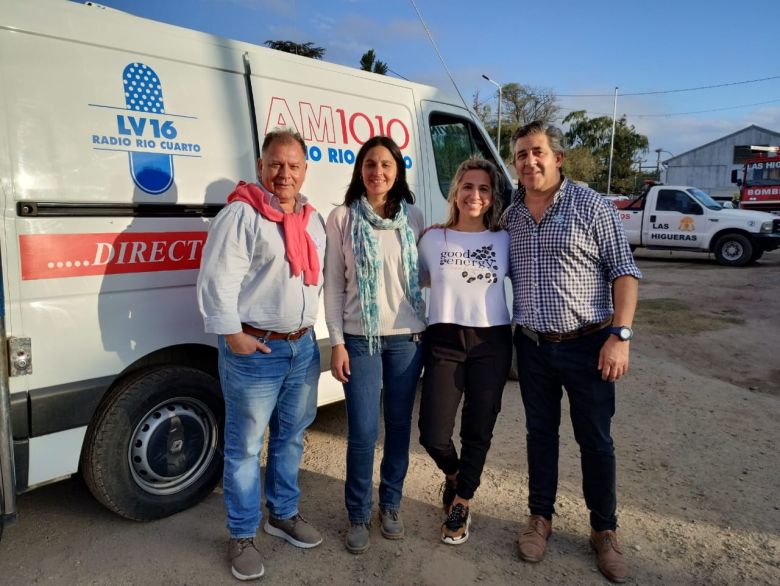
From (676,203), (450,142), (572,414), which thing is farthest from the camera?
(676,203)

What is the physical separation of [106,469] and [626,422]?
3486mm

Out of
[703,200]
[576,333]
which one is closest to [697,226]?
[703,200]

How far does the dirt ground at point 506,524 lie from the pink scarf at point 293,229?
1.35 meters

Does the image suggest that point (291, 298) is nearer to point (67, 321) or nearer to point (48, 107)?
point (67, 321)

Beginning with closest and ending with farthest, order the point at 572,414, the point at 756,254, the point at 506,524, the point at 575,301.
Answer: the point at 575,301 < the point at 572,414 < the point at 506,524 < the point at 756,254

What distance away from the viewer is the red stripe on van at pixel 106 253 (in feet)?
7.63

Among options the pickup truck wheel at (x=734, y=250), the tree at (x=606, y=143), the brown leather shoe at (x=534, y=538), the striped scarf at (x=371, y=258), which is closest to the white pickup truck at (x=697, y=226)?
the pickup truck wheel at (x=734, y=250)

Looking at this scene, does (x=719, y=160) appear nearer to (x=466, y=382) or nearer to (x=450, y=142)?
(x=450, y=142)

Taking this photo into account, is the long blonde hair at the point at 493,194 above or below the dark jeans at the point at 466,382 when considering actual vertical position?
above

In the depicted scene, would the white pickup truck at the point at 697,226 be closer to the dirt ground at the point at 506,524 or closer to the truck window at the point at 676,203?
the truck window at the point at 676,203

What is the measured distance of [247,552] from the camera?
2543 mm

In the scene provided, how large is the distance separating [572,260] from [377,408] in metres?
1.07

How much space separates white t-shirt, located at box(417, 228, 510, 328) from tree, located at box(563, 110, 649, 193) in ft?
157

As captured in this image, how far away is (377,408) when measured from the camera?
2.62 meters
